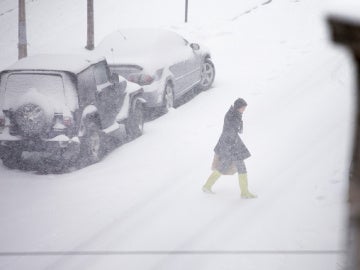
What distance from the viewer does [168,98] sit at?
36.7 feet

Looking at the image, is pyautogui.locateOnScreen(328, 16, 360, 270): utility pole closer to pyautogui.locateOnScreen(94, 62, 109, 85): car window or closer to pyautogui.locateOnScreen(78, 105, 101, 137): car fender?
pyautogui.locateOnScreen(78, 105, 101, 137): car fender

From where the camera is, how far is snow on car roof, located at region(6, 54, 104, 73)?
27.2 ft

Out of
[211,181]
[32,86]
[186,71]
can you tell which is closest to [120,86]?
[32,86]

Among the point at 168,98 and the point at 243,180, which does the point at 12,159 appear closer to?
the point at 168,98

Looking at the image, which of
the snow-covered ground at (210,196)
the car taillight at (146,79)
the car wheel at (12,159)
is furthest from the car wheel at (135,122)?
the car wheel at (12,159)

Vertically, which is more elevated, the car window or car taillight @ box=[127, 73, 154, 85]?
the car window

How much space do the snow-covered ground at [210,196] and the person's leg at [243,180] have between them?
126 millimetres

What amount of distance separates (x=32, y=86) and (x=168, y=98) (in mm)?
3760

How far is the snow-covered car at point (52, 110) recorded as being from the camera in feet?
26.1

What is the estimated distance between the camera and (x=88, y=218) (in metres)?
6.86

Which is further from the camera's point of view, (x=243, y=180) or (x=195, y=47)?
(x=195, y=47)

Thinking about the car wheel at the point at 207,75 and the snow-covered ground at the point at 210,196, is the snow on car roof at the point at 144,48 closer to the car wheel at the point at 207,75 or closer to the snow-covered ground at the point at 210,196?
the car wheel at the point at 207,75

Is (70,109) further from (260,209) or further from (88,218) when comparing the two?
(260,209)

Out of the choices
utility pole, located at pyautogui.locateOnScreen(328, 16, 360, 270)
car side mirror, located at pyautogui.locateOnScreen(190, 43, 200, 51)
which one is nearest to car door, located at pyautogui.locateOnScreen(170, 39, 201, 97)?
car side mirror, located at pyautogui.locateOnScreen(190, 43, 200, 51)
